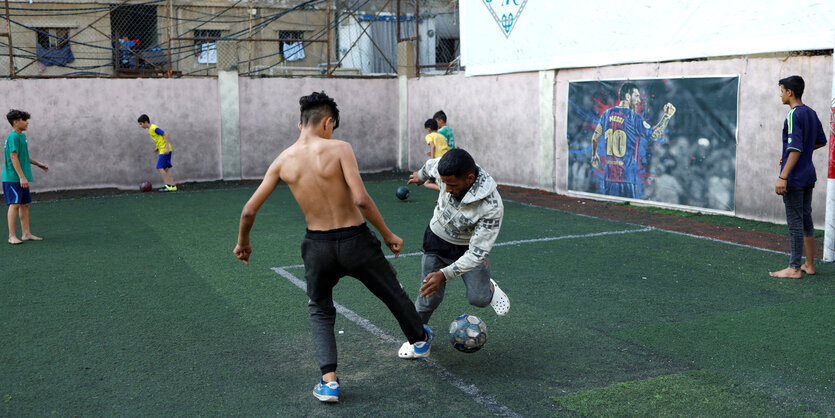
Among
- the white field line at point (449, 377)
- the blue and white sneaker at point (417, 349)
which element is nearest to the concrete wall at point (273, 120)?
the white field line at point (449, 377)

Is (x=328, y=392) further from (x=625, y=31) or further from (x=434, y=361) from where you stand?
(x=625, y=31)

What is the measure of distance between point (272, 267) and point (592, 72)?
803cm

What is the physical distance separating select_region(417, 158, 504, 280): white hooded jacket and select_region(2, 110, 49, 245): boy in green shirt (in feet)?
23.9

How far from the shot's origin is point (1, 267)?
856cm

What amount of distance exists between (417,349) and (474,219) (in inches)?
44.1

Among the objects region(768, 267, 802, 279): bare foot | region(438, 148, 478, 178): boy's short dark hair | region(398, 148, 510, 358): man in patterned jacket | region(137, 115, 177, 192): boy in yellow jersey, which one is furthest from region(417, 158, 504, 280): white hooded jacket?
region(137, 115, 177, 192): boy in yellow jersey

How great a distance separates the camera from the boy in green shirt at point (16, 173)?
9797mm

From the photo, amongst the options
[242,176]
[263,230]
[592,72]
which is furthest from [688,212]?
[242,176]

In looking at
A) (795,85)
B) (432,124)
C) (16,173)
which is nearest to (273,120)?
(432,124)

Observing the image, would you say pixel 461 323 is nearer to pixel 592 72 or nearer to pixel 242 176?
pixel 592 72

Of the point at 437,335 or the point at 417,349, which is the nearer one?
the point at 417,349

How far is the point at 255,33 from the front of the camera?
21.8m

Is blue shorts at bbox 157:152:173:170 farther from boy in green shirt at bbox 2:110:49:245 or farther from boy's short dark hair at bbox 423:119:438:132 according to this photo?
boy's short dark hair at bbox 423:119:438:132

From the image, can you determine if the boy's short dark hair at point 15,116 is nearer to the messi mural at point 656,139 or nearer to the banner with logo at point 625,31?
the banner with logo at point 625,31
